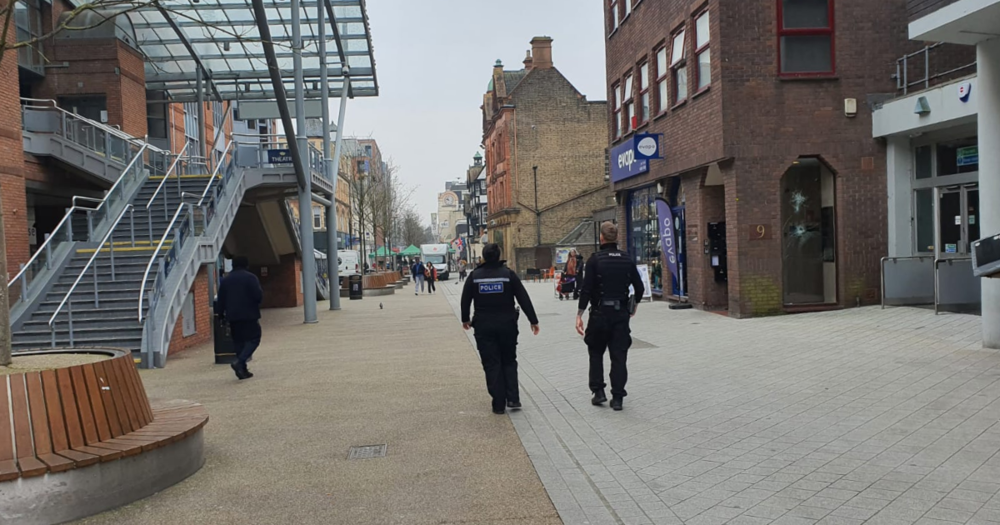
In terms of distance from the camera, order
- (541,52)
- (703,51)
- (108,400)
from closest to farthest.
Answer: (108,400)
(703,51)
(541,52)

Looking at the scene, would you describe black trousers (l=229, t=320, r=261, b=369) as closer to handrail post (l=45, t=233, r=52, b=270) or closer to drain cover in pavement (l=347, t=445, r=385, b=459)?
drain cover in pavement (l=347, t=445, r=385, b=459)

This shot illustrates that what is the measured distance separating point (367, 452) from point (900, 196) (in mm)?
12151

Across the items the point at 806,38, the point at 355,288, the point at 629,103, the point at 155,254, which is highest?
the point at 629,103

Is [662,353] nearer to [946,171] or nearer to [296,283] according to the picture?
[946,171]

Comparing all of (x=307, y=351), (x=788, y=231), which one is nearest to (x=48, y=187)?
(x=307, y=351)

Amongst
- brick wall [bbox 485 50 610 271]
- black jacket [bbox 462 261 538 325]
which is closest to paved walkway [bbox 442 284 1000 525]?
black jacket [bbox 462 261 538 325]

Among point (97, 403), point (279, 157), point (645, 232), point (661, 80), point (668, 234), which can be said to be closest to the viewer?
point (97, 403)

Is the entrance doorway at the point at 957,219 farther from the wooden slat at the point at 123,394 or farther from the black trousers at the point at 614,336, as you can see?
the wooden slat at the point at 123,394

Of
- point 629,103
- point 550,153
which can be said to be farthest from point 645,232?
point 550,153

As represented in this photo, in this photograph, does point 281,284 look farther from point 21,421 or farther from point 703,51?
point 21,421

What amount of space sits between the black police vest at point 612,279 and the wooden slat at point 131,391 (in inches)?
162

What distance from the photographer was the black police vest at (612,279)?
762cm

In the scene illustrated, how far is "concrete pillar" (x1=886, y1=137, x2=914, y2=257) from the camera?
14.5 meters

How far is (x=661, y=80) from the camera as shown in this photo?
19062 millimetres
